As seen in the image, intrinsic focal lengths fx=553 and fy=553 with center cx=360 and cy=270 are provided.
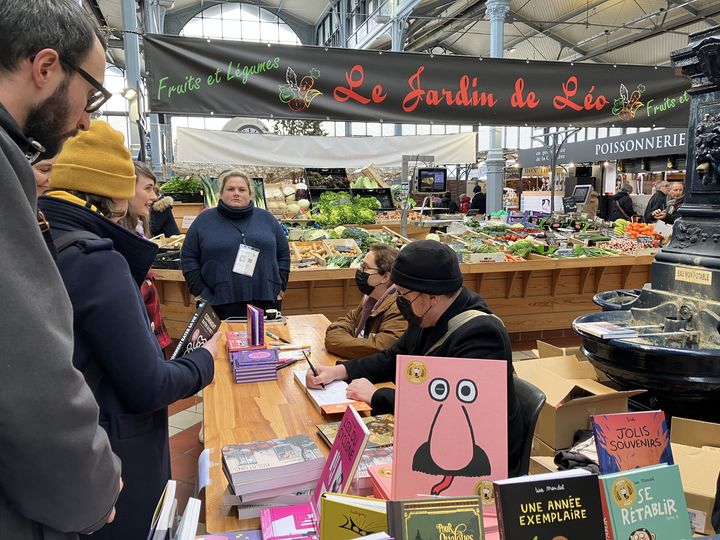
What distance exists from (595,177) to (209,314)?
18.7m

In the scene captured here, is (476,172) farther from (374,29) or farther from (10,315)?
(10,315)

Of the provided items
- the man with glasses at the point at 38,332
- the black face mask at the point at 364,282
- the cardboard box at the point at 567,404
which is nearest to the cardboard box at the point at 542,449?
the cardboard box at the point at 567,404

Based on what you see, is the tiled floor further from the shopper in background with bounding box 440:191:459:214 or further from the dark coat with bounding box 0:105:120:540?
the shopper in background with bounding box 440:191:459:214

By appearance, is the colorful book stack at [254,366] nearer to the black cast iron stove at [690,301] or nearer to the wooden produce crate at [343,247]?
the black cast iron stove at [690,301]

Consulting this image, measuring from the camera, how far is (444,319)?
6.55 feet

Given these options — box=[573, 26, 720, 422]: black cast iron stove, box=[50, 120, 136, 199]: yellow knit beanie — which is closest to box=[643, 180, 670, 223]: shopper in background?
box=[573, 26, 720, 422]: black cast iron stove

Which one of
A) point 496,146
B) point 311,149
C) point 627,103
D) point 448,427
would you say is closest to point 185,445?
point 448,427

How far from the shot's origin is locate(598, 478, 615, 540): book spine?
994 millimetres

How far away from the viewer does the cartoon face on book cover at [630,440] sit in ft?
4.18

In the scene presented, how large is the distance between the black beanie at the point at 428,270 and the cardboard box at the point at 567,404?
1.25 metres

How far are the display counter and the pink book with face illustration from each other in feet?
12.4

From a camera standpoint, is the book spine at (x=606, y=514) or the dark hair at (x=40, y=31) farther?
the book spine at (x=606, y=514)

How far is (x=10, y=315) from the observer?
691 millimetres

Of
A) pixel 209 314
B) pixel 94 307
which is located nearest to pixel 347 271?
pixel 209 314
